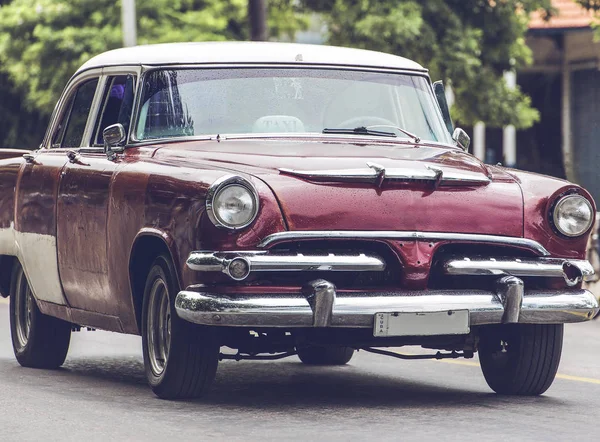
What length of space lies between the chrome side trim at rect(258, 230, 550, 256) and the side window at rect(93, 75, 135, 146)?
1.85 m

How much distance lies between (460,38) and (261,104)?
14.3 meters

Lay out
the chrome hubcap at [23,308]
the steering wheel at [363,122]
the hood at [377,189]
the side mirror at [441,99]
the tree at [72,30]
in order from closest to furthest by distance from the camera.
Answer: the hood at [377,189] < the steering wheel at [363,122] < the side mirror at [441,99] < the chrome hubcap at [23,308] < the tree at [72,30]

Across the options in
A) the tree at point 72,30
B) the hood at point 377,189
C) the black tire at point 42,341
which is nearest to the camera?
the hood at point 377,189

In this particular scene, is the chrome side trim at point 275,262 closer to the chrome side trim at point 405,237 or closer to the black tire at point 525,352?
the chrome side trim at point 405,237

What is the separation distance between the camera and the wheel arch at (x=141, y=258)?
325 inches

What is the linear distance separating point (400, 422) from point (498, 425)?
0.46 m

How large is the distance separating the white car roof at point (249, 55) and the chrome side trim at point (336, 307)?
194cm

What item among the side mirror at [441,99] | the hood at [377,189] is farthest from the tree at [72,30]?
the hood at [377,189]

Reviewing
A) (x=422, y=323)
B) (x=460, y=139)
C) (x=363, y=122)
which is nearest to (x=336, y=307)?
(x=422, y=323)

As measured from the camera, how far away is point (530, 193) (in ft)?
27.1

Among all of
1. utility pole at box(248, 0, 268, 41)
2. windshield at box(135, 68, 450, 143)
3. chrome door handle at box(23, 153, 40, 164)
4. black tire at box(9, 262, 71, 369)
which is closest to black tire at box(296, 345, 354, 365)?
black tire at box(9, 262, 71, 369)

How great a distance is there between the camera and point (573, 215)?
8.32m

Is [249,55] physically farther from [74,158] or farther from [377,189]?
[377,189]

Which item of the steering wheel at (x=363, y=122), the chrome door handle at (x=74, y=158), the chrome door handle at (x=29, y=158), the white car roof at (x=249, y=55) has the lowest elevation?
the chrome door handle at (x=29, y=158)
